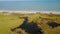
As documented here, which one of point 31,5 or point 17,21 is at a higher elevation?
point 31,5

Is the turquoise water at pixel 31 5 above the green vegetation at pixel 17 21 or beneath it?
above

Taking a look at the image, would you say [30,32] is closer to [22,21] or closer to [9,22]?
[22,21]

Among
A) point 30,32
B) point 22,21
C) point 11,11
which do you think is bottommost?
point 30,32

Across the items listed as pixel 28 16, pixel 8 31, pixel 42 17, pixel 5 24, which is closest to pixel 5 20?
pixel 5 24

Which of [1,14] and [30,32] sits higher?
[1,14]

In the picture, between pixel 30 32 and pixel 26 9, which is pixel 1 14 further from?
pixel 30 32

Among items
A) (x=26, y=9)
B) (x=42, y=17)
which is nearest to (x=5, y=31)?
(x=26, y=9)

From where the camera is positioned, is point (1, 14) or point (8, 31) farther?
point (1, 14)

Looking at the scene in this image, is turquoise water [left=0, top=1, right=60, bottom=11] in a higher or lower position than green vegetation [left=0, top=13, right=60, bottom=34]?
higher
